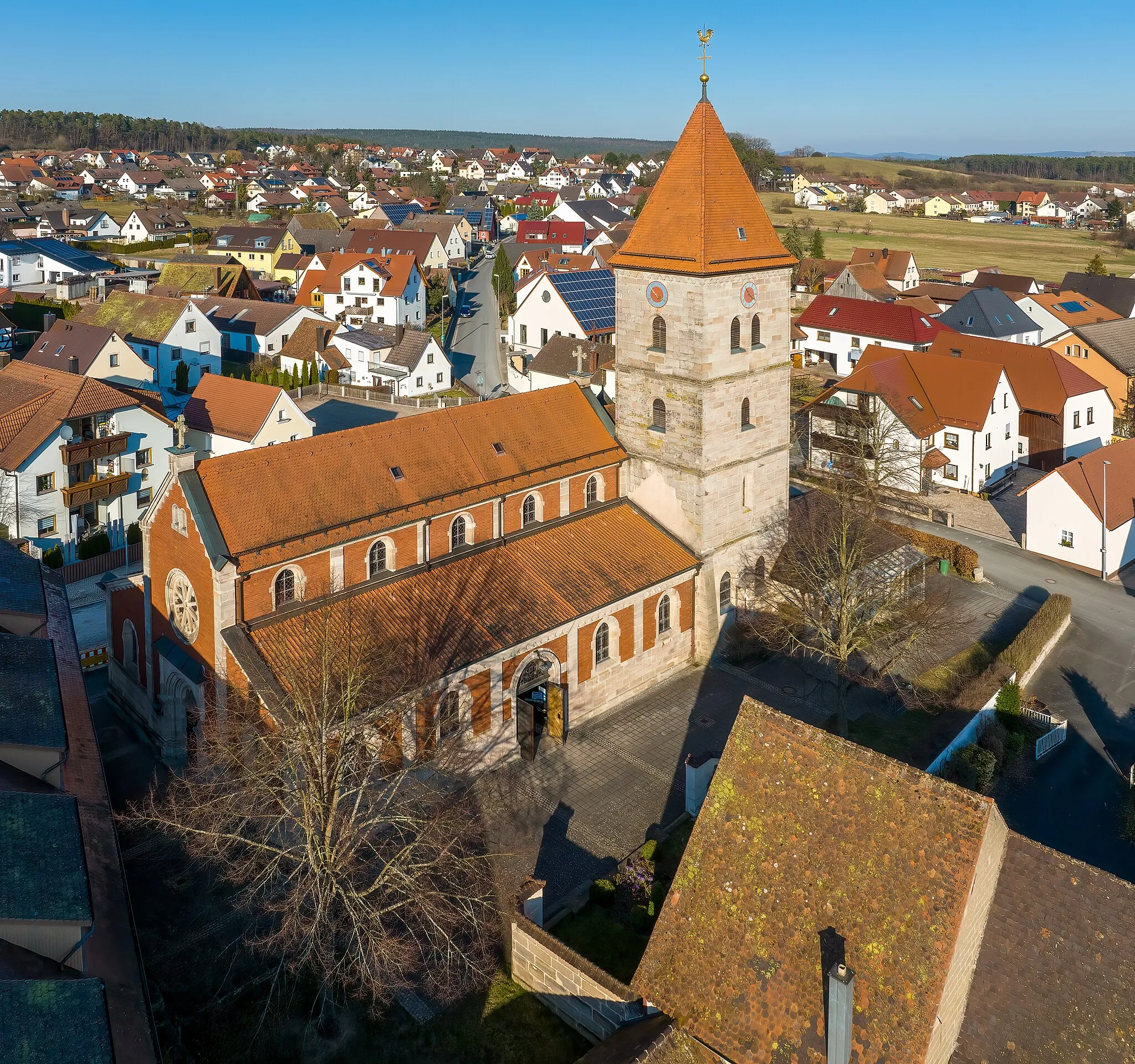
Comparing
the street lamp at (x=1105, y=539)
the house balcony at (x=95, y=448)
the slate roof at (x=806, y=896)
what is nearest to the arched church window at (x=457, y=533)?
the slate roof at (x=806, y=896)

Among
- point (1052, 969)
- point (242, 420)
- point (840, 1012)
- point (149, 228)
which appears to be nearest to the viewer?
point (840, 1012)

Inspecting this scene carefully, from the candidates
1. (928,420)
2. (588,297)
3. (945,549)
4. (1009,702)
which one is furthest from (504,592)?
(588,297)

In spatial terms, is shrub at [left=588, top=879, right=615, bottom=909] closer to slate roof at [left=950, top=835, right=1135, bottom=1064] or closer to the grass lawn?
slate roof at [left=950, top=835, right=1135, bottom=1064]

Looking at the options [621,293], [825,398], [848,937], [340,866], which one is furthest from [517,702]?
[825,398]

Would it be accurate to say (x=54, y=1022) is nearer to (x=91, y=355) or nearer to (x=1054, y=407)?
(x=91, y=355)

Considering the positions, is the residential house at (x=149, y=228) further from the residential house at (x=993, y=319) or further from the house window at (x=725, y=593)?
the house window at (x=725, y=593)

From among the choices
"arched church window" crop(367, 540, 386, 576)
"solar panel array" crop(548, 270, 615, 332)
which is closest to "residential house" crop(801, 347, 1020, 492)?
"solar panel array" crop(548, 270, 615, 332)

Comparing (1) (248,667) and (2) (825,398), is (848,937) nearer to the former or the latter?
(1) (248,667)
